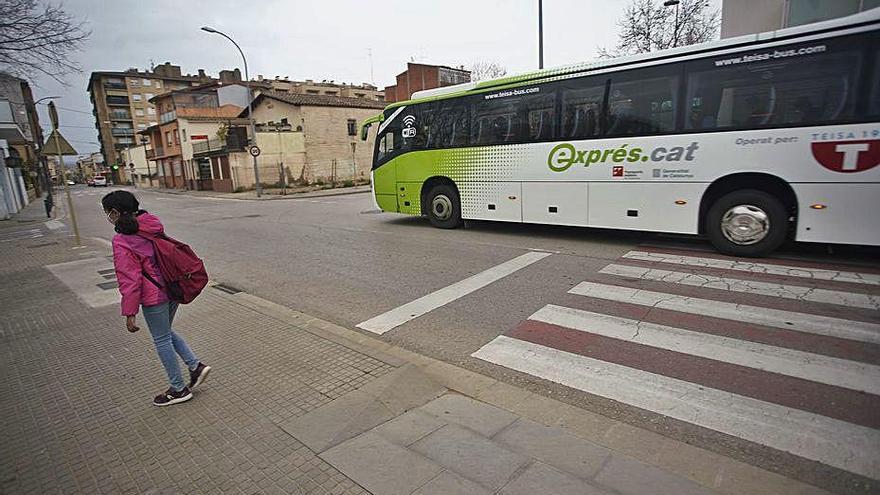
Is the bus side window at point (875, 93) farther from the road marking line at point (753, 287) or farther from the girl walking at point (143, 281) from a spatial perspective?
the girl walking at point (143, 281)

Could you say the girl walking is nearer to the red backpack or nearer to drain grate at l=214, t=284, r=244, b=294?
the red backpack

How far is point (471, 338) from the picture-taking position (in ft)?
15.3

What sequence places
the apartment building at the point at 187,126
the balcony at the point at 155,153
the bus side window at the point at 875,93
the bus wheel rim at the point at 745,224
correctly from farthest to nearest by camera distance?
the balcony at the point at 155,153, the apartment building at the point at 187,126, the bus wheel rim at the point at 745,224, the bus side window at the point at 875,93

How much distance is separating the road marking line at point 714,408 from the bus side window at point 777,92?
5.27 meters

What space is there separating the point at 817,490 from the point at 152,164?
69987 mm

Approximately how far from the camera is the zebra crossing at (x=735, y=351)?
9.93 feet

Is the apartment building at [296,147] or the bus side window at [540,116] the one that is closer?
the bus side window at [540,116]

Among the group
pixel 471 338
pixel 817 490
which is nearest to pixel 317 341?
pixel 471 338

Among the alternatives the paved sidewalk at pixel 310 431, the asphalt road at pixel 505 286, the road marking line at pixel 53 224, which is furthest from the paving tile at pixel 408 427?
the road marking line at pixel 53 224

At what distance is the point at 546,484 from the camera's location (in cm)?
247

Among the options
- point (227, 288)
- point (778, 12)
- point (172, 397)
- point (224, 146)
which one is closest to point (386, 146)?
point (227, 288)

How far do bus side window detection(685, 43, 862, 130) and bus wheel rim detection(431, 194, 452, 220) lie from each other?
5472 mm

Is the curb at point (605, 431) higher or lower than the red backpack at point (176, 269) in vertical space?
lower

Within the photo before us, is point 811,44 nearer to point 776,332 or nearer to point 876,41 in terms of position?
point 876,41
